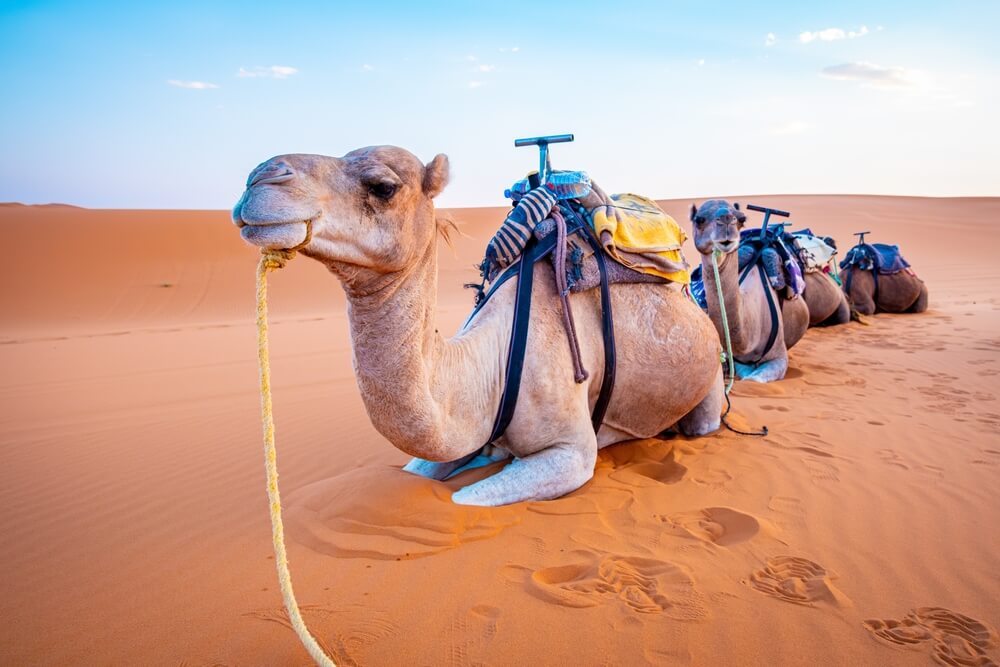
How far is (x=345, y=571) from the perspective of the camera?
262 cm

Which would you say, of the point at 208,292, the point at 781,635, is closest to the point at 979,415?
the point at 781,635

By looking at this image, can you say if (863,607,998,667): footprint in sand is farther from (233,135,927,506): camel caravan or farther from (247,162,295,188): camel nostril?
(247,162,295,188): camel nostril

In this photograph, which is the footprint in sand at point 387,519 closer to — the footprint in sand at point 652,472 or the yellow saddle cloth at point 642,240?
the footprint in sand at point 652,472

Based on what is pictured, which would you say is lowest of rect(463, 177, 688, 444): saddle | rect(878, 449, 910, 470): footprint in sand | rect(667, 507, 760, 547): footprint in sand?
rect(878, 449, 910, 470): footprint in sand

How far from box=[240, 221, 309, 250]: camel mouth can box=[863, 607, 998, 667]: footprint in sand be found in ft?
7.92

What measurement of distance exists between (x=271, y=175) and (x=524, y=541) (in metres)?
1.85

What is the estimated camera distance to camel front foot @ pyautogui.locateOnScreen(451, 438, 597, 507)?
3.12 metres

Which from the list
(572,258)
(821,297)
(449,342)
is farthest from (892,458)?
(821,297)

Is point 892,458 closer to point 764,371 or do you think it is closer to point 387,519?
point 764,371

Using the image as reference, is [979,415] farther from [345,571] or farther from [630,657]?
[345,571]

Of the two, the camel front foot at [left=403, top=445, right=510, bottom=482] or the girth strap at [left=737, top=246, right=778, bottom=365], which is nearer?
the camel front foot at [left=403, top=445, right=510, bottom=482]

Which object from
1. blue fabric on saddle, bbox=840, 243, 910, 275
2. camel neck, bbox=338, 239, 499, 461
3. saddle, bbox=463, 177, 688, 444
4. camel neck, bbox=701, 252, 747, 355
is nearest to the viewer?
camel neck, bbox=338, 239, 499, 461

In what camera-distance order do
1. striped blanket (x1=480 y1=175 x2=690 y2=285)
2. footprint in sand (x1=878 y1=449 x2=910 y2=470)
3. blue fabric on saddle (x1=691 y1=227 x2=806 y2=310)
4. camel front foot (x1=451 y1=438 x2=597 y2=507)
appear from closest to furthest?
camel front foot (x1=451 y1=438 x2=597 y2=507), striped blanket (x1=480 y1=175 x2=690 y2=285), footprint in sand (x1=878 y1=449 x2=910 y2=470), blue fabric on saddle (x1=691 y1=227 x2=806 y2=310)

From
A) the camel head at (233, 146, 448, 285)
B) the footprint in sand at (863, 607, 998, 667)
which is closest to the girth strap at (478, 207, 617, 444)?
the camel head at (233, 146, 448, 285)
